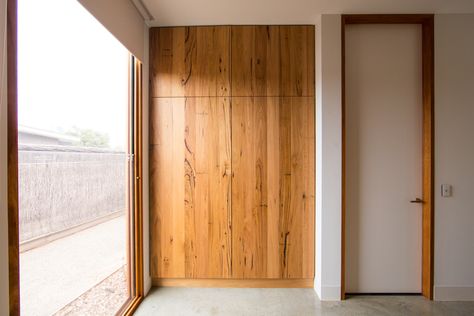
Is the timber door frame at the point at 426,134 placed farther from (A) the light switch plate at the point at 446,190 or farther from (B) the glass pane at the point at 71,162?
(B) the glass pane at the point at 71,162

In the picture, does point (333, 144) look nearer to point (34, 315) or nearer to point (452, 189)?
point (452, 189)

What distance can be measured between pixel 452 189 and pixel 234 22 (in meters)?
2.60

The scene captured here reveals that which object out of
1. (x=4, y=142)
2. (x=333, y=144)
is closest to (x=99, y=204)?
(x=4, y=142)

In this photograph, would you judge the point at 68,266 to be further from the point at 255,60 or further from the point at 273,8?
the point at 273,8

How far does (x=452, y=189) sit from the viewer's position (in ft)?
7.29

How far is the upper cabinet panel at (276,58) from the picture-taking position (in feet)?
7.79

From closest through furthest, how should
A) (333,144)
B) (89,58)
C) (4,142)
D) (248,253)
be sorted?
(4,142), (89,58), (333,144), (248,253)

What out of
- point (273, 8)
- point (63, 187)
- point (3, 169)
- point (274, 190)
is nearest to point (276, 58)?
point (273, 8)

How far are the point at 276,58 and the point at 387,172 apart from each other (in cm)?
155

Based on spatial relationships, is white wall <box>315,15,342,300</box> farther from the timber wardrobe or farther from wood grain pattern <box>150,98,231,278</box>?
wood grain pattern <box>150,98,231,278</box>

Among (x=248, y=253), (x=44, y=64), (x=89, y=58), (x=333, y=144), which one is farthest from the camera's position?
(x=248, y=253)

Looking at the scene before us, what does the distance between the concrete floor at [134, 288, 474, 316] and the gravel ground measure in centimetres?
21

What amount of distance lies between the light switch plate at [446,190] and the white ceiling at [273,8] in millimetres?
1615

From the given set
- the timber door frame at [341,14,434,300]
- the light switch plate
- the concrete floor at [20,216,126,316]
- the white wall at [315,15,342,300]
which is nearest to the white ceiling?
the timber door frame at [341,14,434,300]
